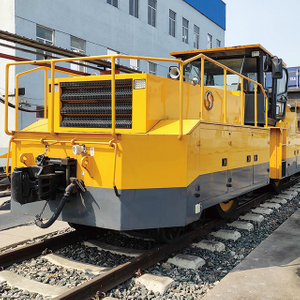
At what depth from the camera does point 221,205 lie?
19.5ft

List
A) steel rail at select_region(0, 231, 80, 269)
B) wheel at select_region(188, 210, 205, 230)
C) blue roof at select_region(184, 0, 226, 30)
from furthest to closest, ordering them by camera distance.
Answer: blue roof at select_region(184, 0, 226, 30) < wheel at select_region(188, 210, 205, 230) < steel rail at select_region(0, 231, 80, 269)

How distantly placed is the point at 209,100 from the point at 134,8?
16828mm

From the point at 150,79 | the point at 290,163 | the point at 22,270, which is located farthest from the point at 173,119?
the point at 290,163

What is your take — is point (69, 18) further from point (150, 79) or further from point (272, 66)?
point (150, 79)

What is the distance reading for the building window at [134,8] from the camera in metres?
19.9

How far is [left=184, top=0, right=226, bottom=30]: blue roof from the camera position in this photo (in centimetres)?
2568

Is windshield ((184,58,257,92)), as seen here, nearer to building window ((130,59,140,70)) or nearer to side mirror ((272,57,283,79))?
side mirror ((272,57,283,79))

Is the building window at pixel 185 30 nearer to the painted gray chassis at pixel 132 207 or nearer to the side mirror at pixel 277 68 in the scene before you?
the side mirror at pixel 277 68

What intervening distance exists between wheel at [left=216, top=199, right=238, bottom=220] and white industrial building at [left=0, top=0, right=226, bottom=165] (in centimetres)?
1026

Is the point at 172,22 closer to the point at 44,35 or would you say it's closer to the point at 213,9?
the point at 213,9

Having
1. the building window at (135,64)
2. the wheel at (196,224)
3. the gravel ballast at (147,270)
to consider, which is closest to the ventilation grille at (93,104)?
the gravel ballast at (147,270)

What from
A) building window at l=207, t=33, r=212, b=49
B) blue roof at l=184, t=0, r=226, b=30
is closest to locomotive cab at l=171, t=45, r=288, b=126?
blue roof at l=184, t=0, r=226, b=30

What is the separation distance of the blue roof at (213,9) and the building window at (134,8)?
5.35m

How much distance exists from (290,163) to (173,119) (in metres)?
5.09
